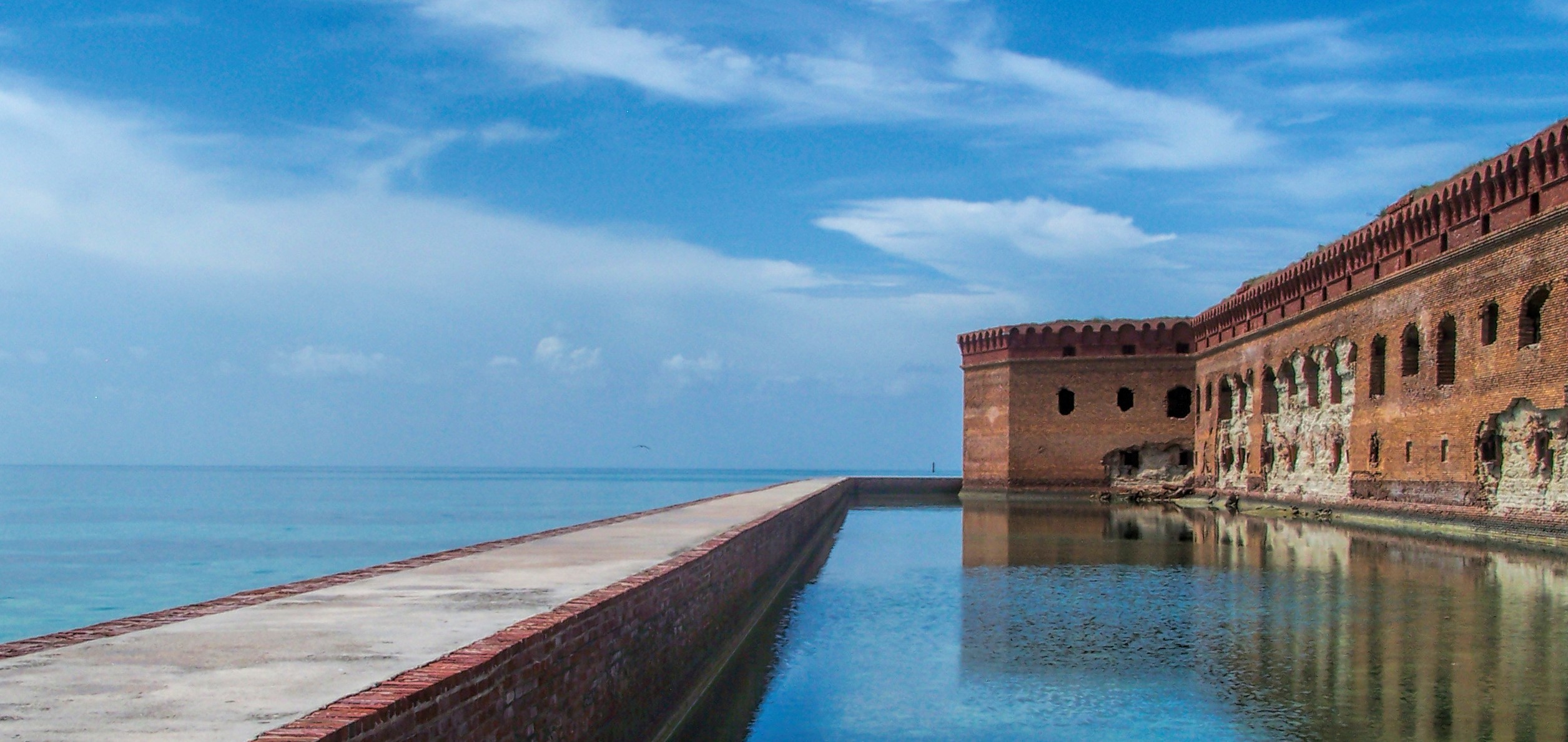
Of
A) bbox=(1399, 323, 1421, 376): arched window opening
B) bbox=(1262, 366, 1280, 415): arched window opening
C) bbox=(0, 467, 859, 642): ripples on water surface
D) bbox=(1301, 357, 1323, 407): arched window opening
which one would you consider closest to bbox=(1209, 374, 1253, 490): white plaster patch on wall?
bbox=(1262, 366, 1280, 415): arched window opening

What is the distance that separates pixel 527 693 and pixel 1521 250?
17.7m

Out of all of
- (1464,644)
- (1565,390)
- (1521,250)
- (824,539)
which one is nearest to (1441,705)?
(1464,644)

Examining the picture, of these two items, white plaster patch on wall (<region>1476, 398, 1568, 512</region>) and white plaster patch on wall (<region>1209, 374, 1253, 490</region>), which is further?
white plaster patch on wall (<region>1209, 374, 1253, 490</region>)

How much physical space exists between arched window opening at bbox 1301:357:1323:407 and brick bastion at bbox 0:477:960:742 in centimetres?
2081

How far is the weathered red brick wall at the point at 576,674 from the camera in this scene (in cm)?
387

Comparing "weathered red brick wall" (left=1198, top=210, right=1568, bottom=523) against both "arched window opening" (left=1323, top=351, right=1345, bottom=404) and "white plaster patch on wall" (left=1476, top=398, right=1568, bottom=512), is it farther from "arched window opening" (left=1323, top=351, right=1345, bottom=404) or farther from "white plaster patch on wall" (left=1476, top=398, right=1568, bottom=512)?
"arched window opening" (left=1323, top=351, right=1345, bottom=404)

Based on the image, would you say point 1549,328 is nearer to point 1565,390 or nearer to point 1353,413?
point 1565,390

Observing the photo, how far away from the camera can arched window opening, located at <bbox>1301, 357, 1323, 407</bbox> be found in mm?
27047

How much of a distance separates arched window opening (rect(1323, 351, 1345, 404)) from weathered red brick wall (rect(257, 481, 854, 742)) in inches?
749

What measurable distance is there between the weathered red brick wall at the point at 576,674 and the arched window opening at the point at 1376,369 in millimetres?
17449

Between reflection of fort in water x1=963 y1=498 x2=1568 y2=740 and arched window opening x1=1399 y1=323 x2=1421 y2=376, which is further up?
arched window opening x1=1399 y1=323 x2=1421 y2=376

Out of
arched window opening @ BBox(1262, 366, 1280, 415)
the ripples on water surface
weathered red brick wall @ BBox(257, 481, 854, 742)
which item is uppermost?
arched window opening @ BBox(1262, 366, 1280, 415)

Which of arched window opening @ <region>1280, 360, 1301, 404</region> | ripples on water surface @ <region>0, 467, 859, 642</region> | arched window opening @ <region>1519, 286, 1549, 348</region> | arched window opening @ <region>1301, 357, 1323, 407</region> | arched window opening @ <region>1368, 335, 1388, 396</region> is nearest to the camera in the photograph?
arched window opening @ <region>1519, 286, 1549, 348</region>

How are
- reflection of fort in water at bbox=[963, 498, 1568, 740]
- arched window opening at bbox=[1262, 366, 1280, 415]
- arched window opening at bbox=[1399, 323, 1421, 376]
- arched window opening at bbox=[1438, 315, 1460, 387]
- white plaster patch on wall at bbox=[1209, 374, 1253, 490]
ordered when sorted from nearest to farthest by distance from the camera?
reflection of fort in water at bbox=[963, 498, 1568, 740], arched window opening at bbox=[1438, 315, 1460, 387], arched window opening at bbox=[1399, 323, 1421, 376], arched window opening at bbox=[1262, 366, 1280, 415], white plaster patch on wall at bbox=[1209, 374, 1253, 490]
